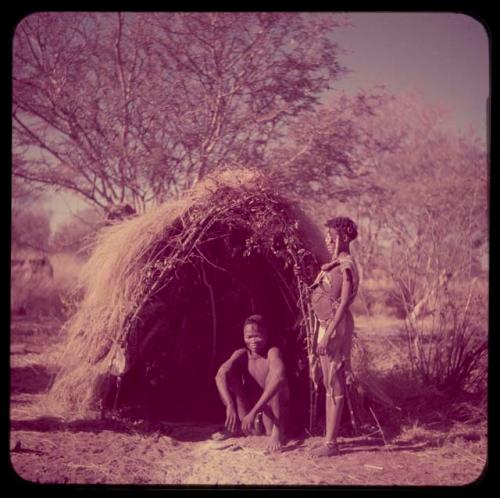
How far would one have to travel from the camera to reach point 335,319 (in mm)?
4598

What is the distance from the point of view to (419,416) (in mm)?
5621

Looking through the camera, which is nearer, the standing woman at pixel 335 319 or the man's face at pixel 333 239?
the standing woman at pixel 335 319

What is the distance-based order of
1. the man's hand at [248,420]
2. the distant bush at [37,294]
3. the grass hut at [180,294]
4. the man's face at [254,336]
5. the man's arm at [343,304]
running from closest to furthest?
the man's arm at [343,304] → the man's hand at [248,420] → the man's face at [254,336] → the grass hut at [180,294] → the distant bush at [37,294]

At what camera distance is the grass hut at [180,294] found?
208 inches

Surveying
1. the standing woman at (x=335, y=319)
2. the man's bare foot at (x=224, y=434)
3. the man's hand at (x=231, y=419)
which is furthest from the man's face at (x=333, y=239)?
the man's bare foot at (x=224, y=434)

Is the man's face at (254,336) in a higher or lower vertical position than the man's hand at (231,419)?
higher

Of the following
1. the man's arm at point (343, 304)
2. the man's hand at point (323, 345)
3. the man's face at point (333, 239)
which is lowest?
the man's hand at point (323, 345)

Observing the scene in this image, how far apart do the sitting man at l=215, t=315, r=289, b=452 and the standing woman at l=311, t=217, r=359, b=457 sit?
40 centimetres

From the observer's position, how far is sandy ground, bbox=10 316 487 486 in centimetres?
433

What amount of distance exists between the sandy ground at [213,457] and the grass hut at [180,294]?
1.34 ft

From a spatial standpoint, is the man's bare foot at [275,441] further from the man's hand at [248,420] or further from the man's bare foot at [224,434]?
the man's bare foot at [224,434]

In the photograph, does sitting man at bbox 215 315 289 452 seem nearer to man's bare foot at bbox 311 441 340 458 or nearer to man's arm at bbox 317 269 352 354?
man's bare foot at bbox 311 441 340 458

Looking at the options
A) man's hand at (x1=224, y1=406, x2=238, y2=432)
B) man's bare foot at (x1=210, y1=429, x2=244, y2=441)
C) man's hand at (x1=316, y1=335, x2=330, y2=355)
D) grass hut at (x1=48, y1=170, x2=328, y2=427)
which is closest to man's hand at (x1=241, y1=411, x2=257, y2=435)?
man's hand at (x1=224, y1=406, x2=238, y2=432)

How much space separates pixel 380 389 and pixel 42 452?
11.5ft
